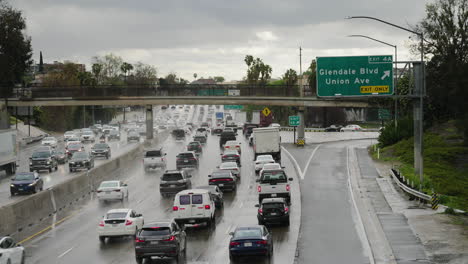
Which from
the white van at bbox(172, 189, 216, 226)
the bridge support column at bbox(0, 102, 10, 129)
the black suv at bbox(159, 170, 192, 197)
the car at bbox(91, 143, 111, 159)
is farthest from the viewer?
the bridge support column at bbox(0, 102, 10, 129)

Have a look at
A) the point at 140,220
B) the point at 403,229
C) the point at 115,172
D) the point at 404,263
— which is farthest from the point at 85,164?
the point at 404,263

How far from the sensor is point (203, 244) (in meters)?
→ 29.8

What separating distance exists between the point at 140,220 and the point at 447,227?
1395 centimetres

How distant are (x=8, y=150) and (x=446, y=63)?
4874cm

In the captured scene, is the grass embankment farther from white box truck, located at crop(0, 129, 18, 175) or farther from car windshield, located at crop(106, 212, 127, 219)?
white box truck, located at crop(0, 129, 18, 175)

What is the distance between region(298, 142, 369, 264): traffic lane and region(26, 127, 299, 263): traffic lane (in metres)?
0.84

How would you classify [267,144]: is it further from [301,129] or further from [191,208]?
[191,208]

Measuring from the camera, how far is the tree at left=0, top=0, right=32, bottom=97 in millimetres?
120875

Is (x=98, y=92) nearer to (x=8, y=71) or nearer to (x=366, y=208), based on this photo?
(x=8, y=71)

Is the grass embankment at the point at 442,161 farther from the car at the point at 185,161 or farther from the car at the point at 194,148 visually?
the car at the point at 194,148

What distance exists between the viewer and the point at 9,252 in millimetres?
23250

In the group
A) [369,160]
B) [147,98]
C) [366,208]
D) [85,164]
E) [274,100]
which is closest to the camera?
[366,208]

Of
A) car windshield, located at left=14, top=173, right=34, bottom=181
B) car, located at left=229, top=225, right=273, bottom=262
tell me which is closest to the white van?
car, located at left=229, top=225, right=273, bottom=262

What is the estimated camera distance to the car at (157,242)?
80.7 feet
